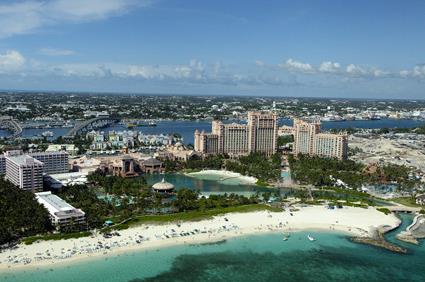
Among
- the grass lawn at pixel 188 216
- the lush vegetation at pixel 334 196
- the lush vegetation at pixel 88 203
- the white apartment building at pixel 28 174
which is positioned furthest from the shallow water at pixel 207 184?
the white apartment building at pixel 28 174

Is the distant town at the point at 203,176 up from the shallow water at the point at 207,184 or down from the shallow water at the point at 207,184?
up

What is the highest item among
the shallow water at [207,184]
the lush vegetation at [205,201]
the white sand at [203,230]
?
the lush vegetation at [205,201]

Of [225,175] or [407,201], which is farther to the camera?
[225,175]

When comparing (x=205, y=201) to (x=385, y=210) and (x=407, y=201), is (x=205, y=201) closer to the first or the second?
(x=385, y=210)

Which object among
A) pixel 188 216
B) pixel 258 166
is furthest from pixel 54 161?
pixel 258 166

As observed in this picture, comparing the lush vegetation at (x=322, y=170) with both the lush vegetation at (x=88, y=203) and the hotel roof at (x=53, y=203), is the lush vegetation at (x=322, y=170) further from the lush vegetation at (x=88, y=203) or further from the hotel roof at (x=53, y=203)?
the hotel roof at (x=53, y=203)

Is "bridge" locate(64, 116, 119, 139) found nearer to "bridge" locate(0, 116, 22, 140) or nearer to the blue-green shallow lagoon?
"bridge" locate(0, 116, 22, 140)
